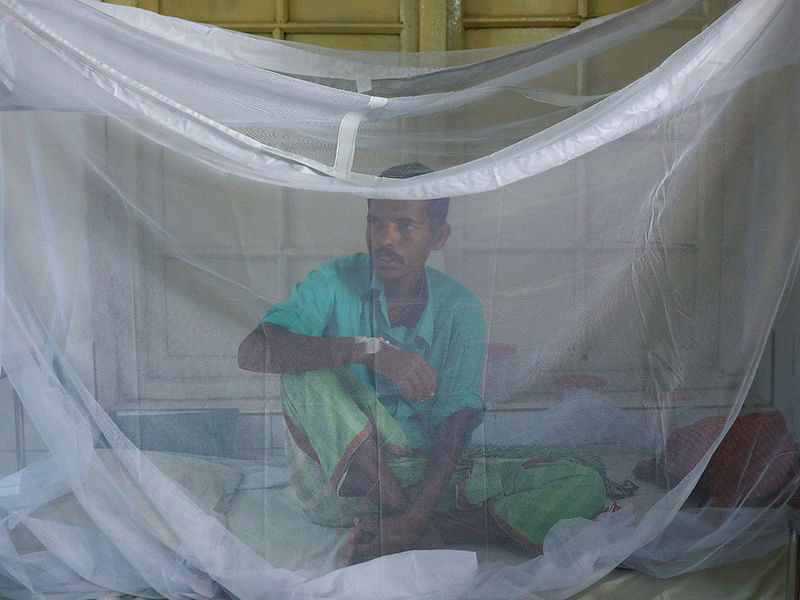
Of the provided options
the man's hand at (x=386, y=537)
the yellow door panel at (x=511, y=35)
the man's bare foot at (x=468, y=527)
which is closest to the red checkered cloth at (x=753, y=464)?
the man's bare foot at (x=468, y=527)

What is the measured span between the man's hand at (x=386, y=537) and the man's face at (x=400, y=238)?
0.39 m

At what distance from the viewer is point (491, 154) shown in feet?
4.31

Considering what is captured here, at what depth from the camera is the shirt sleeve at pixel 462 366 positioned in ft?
4.35

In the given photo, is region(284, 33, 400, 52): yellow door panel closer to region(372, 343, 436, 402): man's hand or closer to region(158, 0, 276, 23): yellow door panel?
region(158, 0, 276, 23): yellow door panel

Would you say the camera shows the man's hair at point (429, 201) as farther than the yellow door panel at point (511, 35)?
No

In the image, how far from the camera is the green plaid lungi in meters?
1.33

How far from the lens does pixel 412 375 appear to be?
134 cm

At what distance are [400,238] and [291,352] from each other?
26cm

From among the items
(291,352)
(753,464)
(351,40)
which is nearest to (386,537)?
(291,352)

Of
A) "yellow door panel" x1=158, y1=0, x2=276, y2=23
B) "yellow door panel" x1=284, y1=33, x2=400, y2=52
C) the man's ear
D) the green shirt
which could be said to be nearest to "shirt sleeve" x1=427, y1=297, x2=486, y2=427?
the green shirt

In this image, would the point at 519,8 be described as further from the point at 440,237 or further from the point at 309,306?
the point at 309,306

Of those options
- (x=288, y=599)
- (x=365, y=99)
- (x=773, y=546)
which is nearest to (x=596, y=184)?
(x=365, y=99)

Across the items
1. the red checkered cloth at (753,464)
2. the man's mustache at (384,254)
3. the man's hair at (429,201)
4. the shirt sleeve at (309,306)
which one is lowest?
the red checkered cloth at (753,464)

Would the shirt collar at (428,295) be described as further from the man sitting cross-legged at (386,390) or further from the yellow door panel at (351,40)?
the yellow door panel at (351,40)
